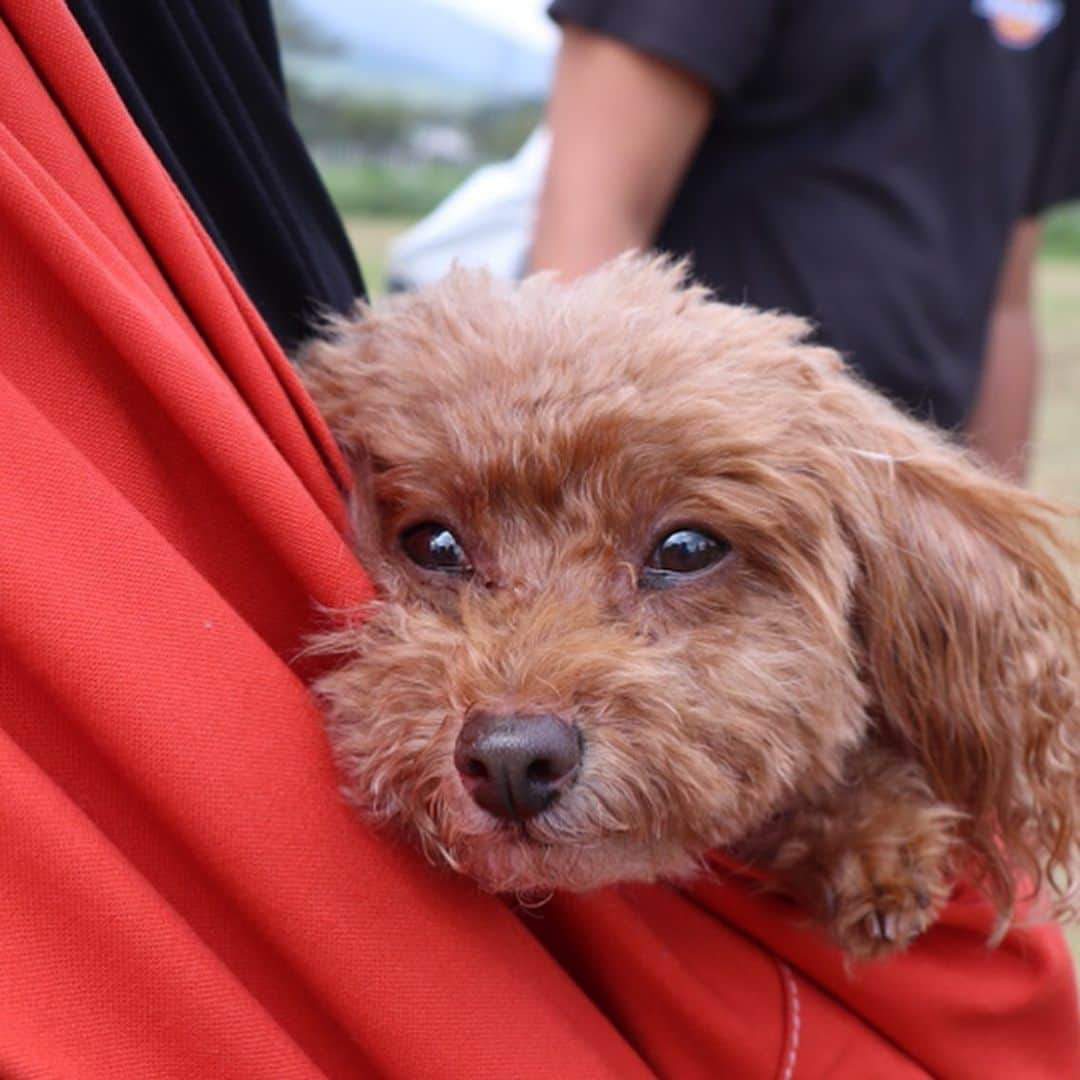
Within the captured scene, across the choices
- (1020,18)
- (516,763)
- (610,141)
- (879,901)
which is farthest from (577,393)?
(1020,18)

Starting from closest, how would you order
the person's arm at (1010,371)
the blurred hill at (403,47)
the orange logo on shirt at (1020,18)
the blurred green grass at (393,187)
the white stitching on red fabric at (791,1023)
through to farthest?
the white stitching on red fabric at (791,1023) → the orange logo on shirt at (1020,18) → the person's arm at (1010,371) → the blurred hill at (403,47) → the blurred green grass at (393,187)

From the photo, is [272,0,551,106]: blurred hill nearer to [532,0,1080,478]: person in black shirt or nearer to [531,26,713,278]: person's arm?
[532,0,1080,478]: person in black shirt

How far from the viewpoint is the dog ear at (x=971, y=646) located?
175 centimetres

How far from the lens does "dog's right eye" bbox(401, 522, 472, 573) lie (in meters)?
1.69

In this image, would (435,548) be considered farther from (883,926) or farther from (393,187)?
(393,187)

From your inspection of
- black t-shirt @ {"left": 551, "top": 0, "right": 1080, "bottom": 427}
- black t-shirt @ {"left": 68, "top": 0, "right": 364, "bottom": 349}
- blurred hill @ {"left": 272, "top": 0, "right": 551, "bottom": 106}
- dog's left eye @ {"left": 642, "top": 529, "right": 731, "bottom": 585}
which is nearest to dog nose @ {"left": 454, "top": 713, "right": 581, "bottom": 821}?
dog's left eye @ {"left": 642, "top": 529, "right": 731, "bottom": 585}

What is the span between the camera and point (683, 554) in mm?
1635

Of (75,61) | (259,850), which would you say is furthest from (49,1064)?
(75,61)

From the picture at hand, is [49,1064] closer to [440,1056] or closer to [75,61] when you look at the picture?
[440,1056]

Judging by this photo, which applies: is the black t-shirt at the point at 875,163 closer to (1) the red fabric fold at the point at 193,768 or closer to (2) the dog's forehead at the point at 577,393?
(2) the dog's forehead at the point at 577,393

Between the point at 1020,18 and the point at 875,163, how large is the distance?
0.48 metres

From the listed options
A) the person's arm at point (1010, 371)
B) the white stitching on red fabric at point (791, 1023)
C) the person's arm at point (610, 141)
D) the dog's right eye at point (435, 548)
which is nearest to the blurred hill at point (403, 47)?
the person's arm at point (1010, 371)

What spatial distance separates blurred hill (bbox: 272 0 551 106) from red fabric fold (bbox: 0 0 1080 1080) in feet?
16.4

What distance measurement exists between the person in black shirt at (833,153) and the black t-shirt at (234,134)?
→ 84 centimetres
